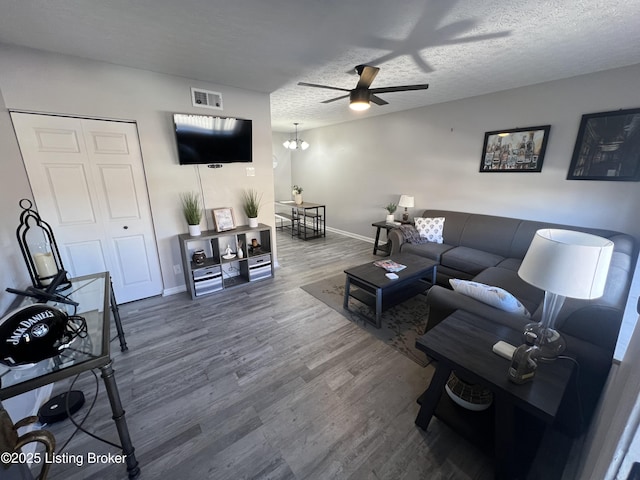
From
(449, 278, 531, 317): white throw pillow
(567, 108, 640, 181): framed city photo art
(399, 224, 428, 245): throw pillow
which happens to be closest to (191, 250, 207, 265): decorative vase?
(399, 224, 428, 245): throw pillow

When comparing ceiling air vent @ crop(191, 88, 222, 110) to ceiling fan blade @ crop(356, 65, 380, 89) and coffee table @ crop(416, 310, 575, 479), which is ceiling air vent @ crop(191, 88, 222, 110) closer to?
ceiling fan blade @ crop(356, 65, 380, 89)

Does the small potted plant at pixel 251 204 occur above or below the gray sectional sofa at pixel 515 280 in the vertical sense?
above

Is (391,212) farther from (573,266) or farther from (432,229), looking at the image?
(573,266)

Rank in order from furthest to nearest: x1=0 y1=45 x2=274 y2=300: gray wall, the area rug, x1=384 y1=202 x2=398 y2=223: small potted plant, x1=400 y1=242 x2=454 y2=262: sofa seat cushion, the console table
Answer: x1=384 y1=202 x2=398 y2=223: small potted plant
x1=400 y1=242 x2=454 y2=262: sofa seat cushion
the area rug
x1=0 y1=45 x2=274 y2=300: gray wall
the console table

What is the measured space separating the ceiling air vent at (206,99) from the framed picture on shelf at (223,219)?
129 centimetres

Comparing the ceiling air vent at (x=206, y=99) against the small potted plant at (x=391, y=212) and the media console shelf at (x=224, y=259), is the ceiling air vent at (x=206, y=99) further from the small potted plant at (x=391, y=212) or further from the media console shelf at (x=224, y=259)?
the small potted plant at (x=391, y=212)

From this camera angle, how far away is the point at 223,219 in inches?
136

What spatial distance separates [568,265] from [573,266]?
0.05 feet

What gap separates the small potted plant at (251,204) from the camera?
11.7 feet

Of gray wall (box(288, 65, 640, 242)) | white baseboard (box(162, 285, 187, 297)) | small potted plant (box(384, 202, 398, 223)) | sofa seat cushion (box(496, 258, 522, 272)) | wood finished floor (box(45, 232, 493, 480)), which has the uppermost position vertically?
gray wall (box(288, 65, 640, 242))

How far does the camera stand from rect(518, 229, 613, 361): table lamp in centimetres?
105

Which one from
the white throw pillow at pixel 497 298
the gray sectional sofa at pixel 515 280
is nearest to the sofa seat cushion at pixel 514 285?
the gray sectional sofa at pixel 515 280

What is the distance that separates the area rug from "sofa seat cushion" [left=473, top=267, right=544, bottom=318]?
77 cm

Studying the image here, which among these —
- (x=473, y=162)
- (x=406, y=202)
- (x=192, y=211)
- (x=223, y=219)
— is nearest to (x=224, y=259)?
(x=223, y=219)
